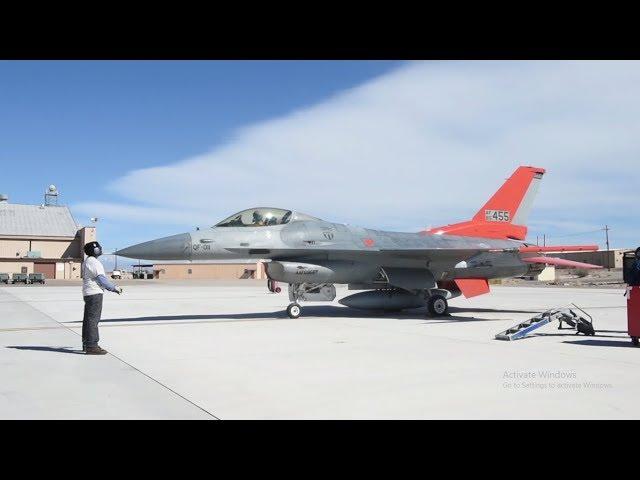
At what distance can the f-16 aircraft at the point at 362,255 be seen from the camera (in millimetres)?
12586

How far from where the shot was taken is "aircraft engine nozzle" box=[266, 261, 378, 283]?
12.9m

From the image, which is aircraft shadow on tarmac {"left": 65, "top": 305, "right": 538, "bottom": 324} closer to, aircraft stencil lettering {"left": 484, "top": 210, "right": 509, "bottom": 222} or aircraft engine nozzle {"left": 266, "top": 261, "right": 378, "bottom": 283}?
aircraft engine nozzle {"left": 266, "top": 261, "right": 378, "bottom": 283}

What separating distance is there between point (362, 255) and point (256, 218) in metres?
2.92

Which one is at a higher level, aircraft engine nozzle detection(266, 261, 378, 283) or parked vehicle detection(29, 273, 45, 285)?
aircraft engine nozzle detection(266, 261, 378, 283)

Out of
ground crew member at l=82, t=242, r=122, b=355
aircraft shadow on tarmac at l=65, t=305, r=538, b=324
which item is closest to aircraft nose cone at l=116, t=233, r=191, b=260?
aircraft shadow on tarmac at l=65, t=305, r=538, b=324

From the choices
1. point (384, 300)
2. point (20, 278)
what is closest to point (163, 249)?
point (384, 300)

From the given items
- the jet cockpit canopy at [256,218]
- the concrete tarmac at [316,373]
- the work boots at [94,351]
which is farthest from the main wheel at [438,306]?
the work boots at [94,351]

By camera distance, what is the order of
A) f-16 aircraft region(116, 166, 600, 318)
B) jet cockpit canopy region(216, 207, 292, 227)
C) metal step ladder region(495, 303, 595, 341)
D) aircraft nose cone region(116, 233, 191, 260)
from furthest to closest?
jet cockpit canopy region(216, 207, 292, 227)
f-16 aircraft region(116, 166, 600, 318)
aircraft nose cone region(116, 233, 191, 260)
metal step ladder region(495, 303, 595, 341)

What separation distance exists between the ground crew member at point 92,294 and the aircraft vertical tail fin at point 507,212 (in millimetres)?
10827

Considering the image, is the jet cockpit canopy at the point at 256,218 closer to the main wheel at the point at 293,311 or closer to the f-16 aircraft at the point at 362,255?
the f-16 aircraft at the point at 362,255
